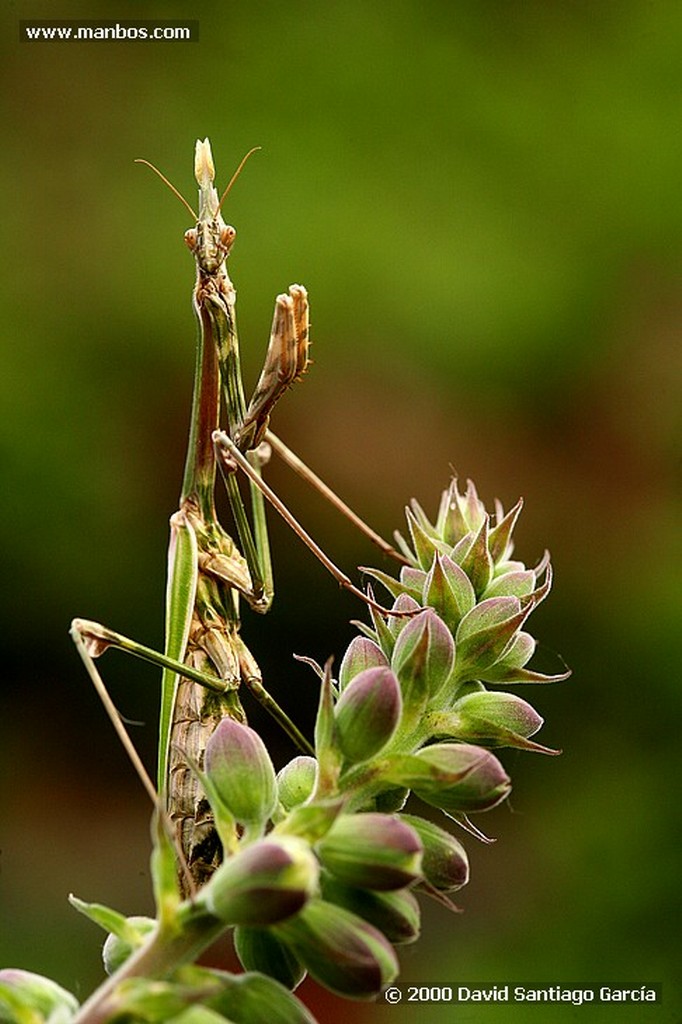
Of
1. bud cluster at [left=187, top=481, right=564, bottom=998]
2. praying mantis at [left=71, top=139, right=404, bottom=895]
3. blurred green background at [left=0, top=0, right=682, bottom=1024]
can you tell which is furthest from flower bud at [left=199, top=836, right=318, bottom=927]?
blurred green background at [left=0, top=0, right=682, bottom=1024]

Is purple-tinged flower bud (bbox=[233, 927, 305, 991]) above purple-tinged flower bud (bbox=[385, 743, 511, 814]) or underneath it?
underneath

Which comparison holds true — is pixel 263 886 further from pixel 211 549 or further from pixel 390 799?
pixel 211 549

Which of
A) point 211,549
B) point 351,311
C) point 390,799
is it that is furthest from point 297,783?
point 351,311

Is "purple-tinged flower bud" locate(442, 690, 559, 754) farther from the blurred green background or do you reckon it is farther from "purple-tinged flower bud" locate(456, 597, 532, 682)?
the blurred green background

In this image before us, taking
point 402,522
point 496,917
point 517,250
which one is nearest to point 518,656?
point 496,917

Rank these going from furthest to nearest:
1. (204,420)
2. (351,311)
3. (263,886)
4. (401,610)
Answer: (351,311) < (204,420) < (401,610) < (263,886)
